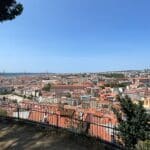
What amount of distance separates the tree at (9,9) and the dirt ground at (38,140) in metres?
3.23

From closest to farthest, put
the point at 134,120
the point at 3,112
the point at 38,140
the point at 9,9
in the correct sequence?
the point at 38,140
the point at 9,9
the point at 3,112
the point at 134,120

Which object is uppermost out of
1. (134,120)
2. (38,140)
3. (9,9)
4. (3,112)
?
(9,9)

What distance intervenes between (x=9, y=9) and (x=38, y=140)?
12.5 feet

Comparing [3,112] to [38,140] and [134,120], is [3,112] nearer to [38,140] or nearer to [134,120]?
[38,140]

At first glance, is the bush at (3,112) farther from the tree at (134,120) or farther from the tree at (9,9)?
the tree at (134,120)

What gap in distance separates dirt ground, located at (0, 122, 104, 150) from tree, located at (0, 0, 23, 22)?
127 inches

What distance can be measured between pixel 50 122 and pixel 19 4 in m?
3.68

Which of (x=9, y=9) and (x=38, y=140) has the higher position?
(x=9, y=9)

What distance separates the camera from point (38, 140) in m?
8.26

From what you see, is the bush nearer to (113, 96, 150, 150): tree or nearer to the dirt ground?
the dirt ground

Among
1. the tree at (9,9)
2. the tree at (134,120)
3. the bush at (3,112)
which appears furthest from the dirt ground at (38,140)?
the tree at (134,120)

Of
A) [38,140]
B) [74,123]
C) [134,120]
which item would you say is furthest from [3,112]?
[134,120]

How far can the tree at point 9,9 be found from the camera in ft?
29.3

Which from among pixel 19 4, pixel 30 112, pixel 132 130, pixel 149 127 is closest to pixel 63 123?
pixel 30 112
